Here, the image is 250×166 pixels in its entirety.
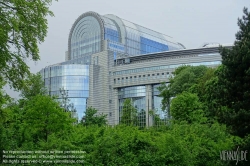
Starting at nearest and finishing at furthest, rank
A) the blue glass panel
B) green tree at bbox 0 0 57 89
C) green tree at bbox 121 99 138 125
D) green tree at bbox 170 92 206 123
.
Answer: green tree at bbox 0 0 57 89, green tree at bbox 170 92 206 123, green tree at bbox 121 99 138 125, the blue glass panel

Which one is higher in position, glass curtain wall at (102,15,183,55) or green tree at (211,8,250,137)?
glass curtain wall at (102,15,183,55)

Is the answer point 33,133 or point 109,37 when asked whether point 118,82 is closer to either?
point 109,37

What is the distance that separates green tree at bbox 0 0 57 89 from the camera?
44.3 feet

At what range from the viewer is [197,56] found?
7612 centimetres

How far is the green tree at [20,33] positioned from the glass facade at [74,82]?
66.7 meters

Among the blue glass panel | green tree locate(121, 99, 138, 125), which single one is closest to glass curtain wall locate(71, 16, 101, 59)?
the blue glass panel

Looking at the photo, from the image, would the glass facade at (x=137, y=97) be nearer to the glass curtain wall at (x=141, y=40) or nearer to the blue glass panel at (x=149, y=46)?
the glass curtain wall at (x=141, y=40)

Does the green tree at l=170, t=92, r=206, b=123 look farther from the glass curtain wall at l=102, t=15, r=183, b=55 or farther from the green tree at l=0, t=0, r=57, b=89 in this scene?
the glass curtain wall at l=102, t=15, r=183, b=55

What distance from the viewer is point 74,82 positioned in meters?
82.8

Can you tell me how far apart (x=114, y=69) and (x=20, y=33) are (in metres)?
70.6

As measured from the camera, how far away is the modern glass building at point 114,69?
79.1m

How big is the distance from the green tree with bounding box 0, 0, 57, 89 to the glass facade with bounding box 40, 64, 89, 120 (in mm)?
66700

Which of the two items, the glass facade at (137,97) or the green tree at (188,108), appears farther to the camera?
the glass facade at (137,97)

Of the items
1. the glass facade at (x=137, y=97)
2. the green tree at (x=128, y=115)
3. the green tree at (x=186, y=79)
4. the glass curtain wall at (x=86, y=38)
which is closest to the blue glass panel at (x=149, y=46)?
the glass curtain wall at (x=86, y=38)
